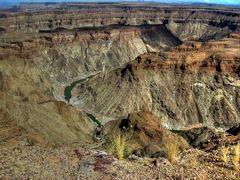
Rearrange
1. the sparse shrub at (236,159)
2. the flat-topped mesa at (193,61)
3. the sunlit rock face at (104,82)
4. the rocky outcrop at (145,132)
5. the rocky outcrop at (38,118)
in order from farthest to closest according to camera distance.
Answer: the flat-topped mesa at (193,61)
the sunlit rock face at (104,82)
the rocky outcrop at (145,132)
the rocky outcrop at (38,118)
the sparse shrub at (236,159)

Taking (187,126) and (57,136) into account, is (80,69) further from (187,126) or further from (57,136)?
(57,136)

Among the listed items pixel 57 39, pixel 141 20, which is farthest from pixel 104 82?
pixel 141 20

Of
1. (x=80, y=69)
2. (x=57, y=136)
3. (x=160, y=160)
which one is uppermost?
(x=160, y=160)

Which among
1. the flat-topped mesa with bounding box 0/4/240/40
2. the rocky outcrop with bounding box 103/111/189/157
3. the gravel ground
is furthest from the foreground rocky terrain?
the flat-topped mesa with bounding box 0/4/240/40

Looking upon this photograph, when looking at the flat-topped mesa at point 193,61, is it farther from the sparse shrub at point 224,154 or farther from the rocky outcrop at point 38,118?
the sparse shrub at point 224,154

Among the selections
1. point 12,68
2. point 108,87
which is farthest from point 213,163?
point 12,68

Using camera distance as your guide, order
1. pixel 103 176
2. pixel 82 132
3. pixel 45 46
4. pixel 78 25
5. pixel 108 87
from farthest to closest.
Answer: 1. pixel 78 25
2. pixel 45 46
3. pixel 108 87
4. pixel 82 132
5. pixel 103 176

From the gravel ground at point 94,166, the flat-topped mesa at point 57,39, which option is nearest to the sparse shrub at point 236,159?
the gravel ground at point 94,166
